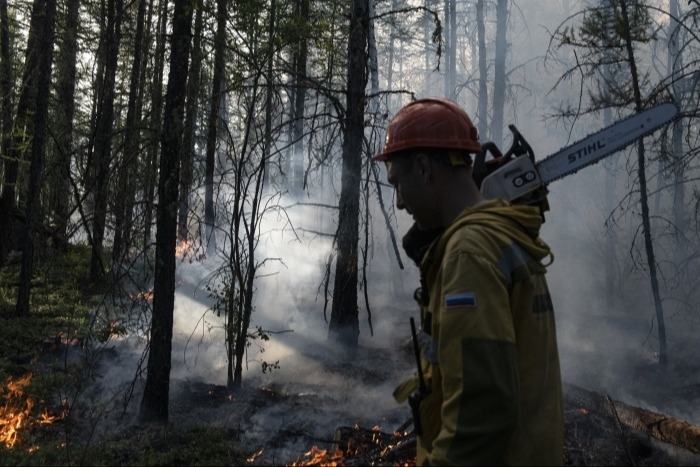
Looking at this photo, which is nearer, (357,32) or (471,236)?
(471,236)

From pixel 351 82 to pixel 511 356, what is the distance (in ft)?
31.7

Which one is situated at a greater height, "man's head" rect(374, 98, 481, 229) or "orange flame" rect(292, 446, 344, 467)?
"man's head" rect(374, 98, 481, 229)

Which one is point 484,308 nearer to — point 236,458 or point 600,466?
point 600,466

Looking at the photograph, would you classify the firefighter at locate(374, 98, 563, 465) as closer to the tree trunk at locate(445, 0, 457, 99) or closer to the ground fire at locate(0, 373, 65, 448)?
the ground fire at locate(0, 373, 65, 448)

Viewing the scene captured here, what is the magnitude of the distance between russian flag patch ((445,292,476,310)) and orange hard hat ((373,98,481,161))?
519 millimetres

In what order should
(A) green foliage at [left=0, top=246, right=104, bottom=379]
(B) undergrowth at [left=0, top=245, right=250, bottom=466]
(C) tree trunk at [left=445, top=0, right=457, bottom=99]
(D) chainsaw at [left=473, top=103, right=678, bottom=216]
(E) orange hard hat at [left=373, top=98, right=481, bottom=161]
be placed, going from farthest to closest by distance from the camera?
(C) tree trunk at [left=445, top=0, right=457, bottom=99] < (A) green foliage at [left=0, top=246, right=104, bottom=379] < (B) undergrowth at [left=0, top=245, right=250, bottom=466] < (D) chainsaw at [left=473, top=103, right=678, bottom=216] < (E) orange hard hat at [left=373, top=98, right=481, bottom=161]

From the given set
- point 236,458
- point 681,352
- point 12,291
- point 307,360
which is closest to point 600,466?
point 236,458

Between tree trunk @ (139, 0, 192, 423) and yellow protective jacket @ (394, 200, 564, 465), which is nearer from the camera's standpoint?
yellow protective jacket @ (394, 200, 564, 465)

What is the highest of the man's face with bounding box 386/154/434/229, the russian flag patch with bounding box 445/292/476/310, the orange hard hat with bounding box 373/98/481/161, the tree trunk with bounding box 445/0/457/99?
the tree trunk with bounding box 445/0/457/99

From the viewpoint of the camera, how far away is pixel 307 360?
11.1 m

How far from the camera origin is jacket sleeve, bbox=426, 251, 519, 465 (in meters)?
1.47

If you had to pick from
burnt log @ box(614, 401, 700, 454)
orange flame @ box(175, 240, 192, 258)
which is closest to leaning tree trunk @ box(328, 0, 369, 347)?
orange flame @ box(175, 240, 192, 258)

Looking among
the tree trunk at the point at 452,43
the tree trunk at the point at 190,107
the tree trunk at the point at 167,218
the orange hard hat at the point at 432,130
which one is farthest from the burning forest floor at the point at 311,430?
the tree trunk at the point at 452,43

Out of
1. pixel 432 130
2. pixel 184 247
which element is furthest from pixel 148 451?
pixel 184 247
